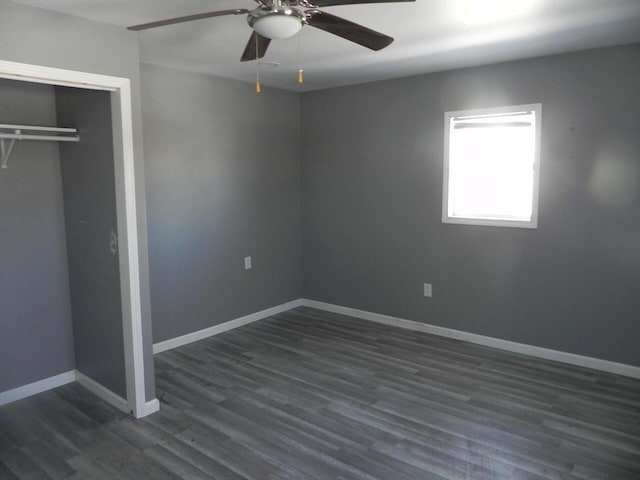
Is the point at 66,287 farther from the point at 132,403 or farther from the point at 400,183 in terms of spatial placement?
the point at 400,183

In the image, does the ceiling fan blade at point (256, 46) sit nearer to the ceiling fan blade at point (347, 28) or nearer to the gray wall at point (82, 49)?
the ceiling fan blade at point (347, 28)

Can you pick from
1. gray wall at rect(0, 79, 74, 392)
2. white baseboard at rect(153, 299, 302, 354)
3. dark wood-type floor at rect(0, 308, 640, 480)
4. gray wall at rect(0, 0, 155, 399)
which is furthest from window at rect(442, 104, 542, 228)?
gray wall at rect(0, 79, 74, 392)

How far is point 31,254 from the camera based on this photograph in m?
3.13

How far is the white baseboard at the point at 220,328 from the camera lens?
3964 mm

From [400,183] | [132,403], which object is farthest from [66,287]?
[400,183]

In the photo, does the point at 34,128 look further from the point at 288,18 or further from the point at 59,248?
the point at 288,18

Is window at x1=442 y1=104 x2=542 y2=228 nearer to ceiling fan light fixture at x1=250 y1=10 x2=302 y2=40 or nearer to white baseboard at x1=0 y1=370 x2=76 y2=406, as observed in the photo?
ceiling fan light fixture at x1=250 y1=10 x2=302 y2=40

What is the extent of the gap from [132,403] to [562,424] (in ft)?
8.54

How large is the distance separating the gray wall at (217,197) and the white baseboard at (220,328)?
0.17 ft

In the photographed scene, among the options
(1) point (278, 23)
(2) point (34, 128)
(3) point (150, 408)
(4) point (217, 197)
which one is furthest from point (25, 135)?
(1) point (278, 23)

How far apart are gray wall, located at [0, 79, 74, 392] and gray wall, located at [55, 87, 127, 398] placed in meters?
0.08

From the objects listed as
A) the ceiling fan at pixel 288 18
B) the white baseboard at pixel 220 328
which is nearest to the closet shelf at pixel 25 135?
the ceiling fan at pixel 288 18

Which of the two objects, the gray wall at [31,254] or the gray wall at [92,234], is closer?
the gray wall at [92,234]

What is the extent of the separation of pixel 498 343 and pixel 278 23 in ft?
10.5
